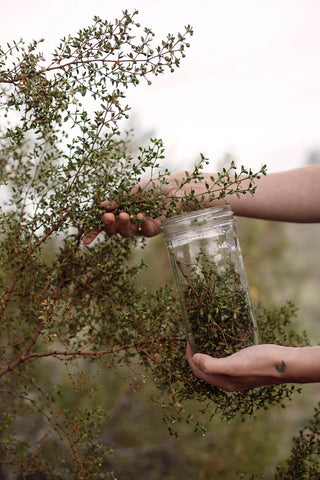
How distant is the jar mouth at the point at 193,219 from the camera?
34.2 inches

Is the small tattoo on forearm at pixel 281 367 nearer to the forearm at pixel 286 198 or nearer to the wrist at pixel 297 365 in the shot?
the wrist at pixel 297 365

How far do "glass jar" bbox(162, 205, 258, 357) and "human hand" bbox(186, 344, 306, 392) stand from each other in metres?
0.04

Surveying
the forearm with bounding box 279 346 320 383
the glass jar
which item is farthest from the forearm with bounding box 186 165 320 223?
the forearm with bounding box 279 346 320 383

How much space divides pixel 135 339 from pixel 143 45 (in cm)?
58

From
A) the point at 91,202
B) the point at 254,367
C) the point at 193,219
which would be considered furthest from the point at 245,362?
the point at 91,202

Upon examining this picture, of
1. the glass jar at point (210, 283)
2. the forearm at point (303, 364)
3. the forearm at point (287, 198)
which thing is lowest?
the forearm at point (303, 364)

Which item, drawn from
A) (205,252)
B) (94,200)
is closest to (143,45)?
(94,200)

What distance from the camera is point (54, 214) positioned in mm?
876

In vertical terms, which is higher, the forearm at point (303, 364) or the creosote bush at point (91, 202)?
the creosote bush at point (91, 202)

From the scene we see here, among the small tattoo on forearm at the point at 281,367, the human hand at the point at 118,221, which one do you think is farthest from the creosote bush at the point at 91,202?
the small tattoo on forearm at the point at 281,367

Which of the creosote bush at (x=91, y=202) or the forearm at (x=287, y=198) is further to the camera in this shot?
the forearm at (x=287, y=198)

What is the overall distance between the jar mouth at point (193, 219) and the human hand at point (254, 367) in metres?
0.24

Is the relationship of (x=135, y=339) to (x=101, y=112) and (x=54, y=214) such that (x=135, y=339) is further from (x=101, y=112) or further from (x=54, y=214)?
(x=101, y=112)

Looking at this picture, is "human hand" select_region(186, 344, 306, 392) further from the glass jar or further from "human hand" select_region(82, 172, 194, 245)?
"human hand" select_region(82, 172, 194, 245)
